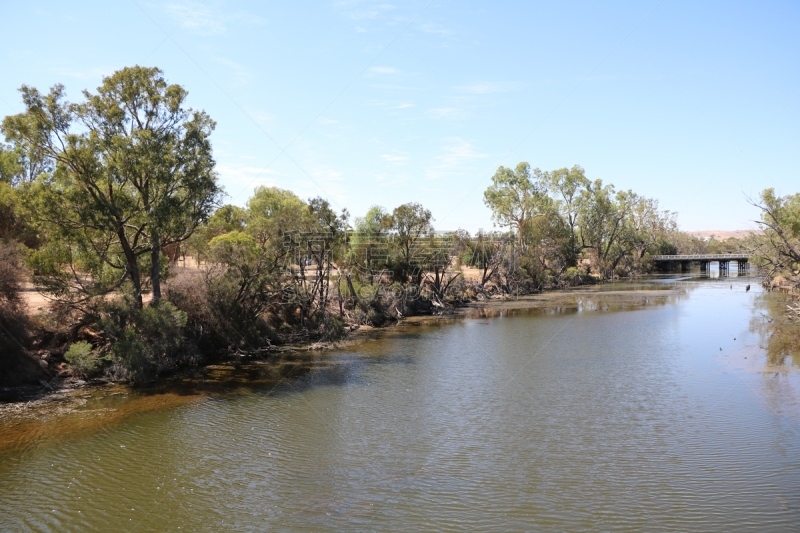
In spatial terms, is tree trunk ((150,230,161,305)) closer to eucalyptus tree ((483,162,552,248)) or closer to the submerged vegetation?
the submerged vegetation

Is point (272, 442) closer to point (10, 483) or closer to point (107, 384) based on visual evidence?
point (10, 483)

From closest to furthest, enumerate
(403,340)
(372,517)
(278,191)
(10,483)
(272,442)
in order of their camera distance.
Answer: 1. (372,517)
2. (10,483)
3. (272,442)
4. (403,340)
5. (278,191)

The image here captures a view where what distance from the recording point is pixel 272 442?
696 inches

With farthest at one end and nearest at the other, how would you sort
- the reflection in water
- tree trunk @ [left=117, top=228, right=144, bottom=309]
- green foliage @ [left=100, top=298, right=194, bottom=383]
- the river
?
the reflection in water
tree trunk @ [left=117, top=228, right=144, bottom=309]
green foliage @ [left=100, top=298, right=194, bottom=383]
the river

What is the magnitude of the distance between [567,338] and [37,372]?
92.3ft

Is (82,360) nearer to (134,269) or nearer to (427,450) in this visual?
(134,269)

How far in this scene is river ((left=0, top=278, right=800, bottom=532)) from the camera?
13.1 m

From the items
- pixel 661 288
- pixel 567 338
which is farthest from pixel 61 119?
pixel 661 288

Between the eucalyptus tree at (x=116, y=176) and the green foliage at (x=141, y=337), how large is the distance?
1350 mm

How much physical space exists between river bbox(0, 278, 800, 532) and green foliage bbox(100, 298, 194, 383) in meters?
1.33

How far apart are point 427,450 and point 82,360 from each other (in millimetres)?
15402

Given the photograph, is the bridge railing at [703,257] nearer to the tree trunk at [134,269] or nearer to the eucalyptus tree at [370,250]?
the eucalyptus tree at [370,250]

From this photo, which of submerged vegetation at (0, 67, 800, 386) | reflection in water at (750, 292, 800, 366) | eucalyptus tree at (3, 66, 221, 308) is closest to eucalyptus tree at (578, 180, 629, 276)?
reflection in water at (750, 292, 800, 366)

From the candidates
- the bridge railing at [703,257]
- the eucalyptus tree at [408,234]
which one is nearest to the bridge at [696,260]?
the bridge railing at [703,257]
